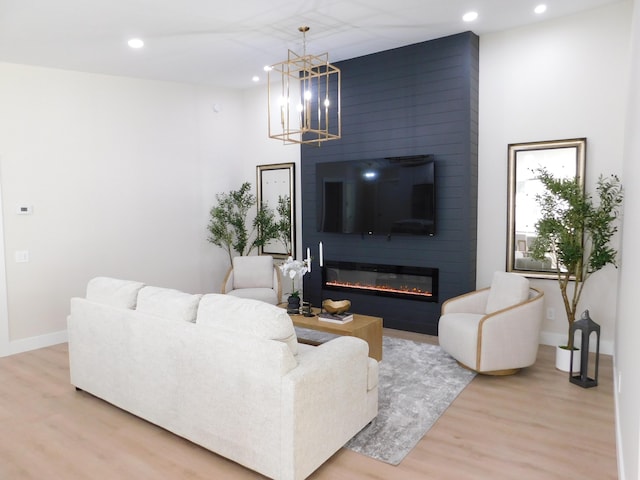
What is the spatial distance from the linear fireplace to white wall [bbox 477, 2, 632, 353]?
619 millimetres

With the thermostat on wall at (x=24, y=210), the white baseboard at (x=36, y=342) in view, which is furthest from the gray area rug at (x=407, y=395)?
the thermostat on wall at (x=24, y=210)

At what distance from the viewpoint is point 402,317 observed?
549 cm

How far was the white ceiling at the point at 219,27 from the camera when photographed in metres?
3.93

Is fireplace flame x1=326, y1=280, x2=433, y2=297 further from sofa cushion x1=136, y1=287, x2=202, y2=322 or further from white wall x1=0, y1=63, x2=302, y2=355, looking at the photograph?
sofa cushion x1=136, y1=287, x2=202, y2=322

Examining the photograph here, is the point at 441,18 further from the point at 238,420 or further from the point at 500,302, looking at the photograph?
the point at 238,420

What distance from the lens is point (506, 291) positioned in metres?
4.16

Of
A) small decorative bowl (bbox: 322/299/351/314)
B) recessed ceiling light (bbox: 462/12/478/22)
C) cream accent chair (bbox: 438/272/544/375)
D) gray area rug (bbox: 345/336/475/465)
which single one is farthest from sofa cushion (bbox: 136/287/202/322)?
recessed ceiling light (bbox: 462/12/478/22)

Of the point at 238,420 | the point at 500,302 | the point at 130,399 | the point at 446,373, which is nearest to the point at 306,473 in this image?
the point at 238,420

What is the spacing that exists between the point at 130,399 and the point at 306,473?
147cm

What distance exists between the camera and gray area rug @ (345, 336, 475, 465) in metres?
2.80

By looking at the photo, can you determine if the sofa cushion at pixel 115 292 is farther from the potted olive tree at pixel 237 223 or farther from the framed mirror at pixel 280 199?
the framed mirror at pixel 280 199

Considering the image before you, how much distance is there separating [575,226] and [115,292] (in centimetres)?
394

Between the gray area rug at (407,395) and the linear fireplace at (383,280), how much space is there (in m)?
0.70

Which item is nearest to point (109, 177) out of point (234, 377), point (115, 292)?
point (115, 292)
